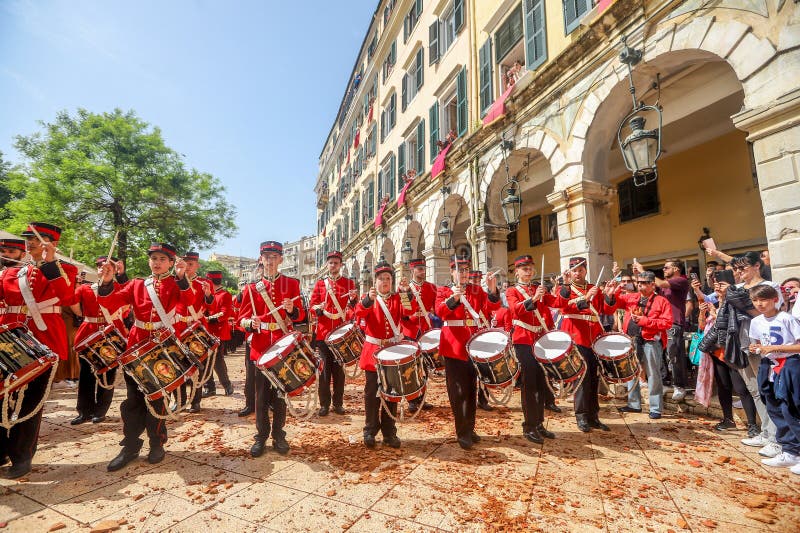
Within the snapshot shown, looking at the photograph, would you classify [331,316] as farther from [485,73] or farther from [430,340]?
[485,73]

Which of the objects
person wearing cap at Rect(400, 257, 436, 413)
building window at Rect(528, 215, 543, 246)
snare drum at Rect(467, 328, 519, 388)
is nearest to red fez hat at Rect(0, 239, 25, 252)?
person wearing cap at Rect(400, 257, 436, 413)

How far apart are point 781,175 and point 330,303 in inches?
246

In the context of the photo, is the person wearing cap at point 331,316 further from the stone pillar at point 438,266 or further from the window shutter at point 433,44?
the window shutter at point 433,44

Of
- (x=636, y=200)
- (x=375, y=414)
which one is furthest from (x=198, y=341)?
(x=636, y=200)

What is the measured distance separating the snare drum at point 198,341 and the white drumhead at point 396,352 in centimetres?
179

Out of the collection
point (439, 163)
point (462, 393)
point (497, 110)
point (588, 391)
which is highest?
point (497, 110)

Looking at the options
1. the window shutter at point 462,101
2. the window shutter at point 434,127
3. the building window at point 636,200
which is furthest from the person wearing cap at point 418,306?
the window shutter at point 434,127

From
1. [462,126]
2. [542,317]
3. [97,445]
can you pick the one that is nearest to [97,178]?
[462,126]

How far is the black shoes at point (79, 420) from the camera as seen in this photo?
196 inches

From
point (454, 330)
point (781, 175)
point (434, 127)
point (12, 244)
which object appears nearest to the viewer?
point (12, 244)

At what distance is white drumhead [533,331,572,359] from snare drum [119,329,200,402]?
12.4ft

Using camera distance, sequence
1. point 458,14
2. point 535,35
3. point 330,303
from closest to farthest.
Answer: point 330,303 → point 535,35 → point 458,14

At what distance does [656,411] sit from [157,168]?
23642 mm

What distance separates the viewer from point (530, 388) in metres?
4.34
